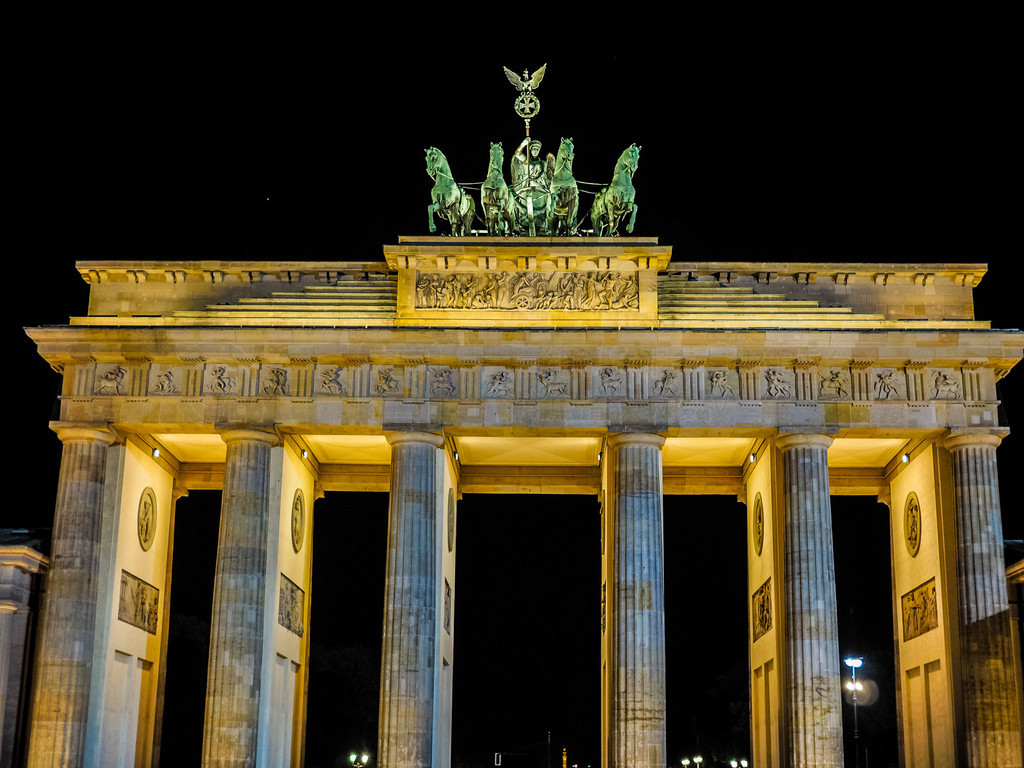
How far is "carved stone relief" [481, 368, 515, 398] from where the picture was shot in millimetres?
35719

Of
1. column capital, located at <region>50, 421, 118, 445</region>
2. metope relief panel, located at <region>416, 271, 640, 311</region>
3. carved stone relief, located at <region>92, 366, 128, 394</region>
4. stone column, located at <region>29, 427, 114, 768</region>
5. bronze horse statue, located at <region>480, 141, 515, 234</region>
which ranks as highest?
bronze horse statue, located at <region>480, 141, 515, 234</region>

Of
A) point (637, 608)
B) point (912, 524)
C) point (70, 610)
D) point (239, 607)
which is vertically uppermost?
point (912, 524)

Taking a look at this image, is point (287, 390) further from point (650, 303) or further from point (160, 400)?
point (650, 303)

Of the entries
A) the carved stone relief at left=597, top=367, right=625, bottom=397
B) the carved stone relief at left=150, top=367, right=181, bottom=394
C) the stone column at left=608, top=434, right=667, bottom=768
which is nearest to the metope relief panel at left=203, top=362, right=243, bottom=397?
the carved stone relief at left=150, top=367, right=181, bottom=394

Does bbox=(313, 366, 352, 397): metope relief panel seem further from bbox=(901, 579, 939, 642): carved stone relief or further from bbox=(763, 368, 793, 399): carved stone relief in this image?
bbox=(901, 579, 939, 642): carved stone relief

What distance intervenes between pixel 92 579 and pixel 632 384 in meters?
16.2

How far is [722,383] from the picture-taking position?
3572cm

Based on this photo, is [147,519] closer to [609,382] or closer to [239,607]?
[239,607]

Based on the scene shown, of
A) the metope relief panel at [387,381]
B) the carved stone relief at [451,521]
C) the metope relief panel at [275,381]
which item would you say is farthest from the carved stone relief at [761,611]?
the metope relief panel at [275,381]

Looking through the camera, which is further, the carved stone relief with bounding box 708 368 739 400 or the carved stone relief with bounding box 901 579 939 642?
the carved stone relief with bounding box 901 579 939 642

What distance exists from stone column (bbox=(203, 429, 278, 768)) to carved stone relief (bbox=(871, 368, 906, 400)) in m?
17.4

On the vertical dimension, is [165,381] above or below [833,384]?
below

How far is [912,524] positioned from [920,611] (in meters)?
2.76

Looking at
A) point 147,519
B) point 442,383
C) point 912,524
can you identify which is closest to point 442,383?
point 442,383
